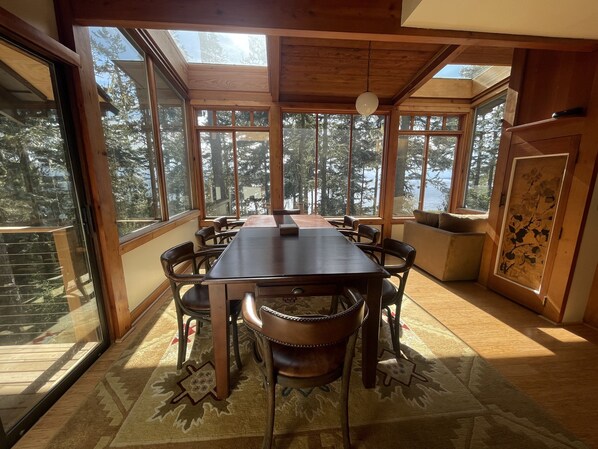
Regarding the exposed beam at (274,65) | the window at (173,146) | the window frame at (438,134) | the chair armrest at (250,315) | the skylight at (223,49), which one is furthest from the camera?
the window frame at (438,134)

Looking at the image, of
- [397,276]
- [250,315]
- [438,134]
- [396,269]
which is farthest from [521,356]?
[438,134]

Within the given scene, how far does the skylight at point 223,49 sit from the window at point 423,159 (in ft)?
9.68

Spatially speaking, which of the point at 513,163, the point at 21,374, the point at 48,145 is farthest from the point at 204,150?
the point at 513,163

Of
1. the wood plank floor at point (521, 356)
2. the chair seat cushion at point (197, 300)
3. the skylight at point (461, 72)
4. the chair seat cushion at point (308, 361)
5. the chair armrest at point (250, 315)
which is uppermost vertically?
the skylight at point (461, 72)

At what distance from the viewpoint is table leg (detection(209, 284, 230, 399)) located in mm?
1287

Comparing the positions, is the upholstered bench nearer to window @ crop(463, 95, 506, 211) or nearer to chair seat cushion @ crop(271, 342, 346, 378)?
window @ crop(463, 95, 506, 211)

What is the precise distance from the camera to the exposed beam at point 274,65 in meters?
2.60

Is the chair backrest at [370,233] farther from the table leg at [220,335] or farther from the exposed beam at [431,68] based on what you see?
the exposed beam at [431,68]

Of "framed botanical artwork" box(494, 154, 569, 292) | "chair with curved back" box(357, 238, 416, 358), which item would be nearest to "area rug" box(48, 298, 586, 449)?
"chair with curved back" box(357, 238, 416, 358)

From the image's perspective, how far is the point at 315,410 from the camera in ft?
4.54

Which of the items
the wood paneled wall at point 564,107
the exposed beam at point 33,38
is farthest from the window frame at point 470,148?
the exposed beam at point 33,38

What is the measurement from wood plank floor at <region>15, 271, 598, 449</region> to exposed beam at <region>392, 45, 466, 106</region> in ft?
9.03

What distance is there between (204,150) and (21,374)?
374 centimetres

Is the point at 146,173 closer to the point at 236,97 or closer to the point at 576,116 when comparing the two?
the point at 236,97
